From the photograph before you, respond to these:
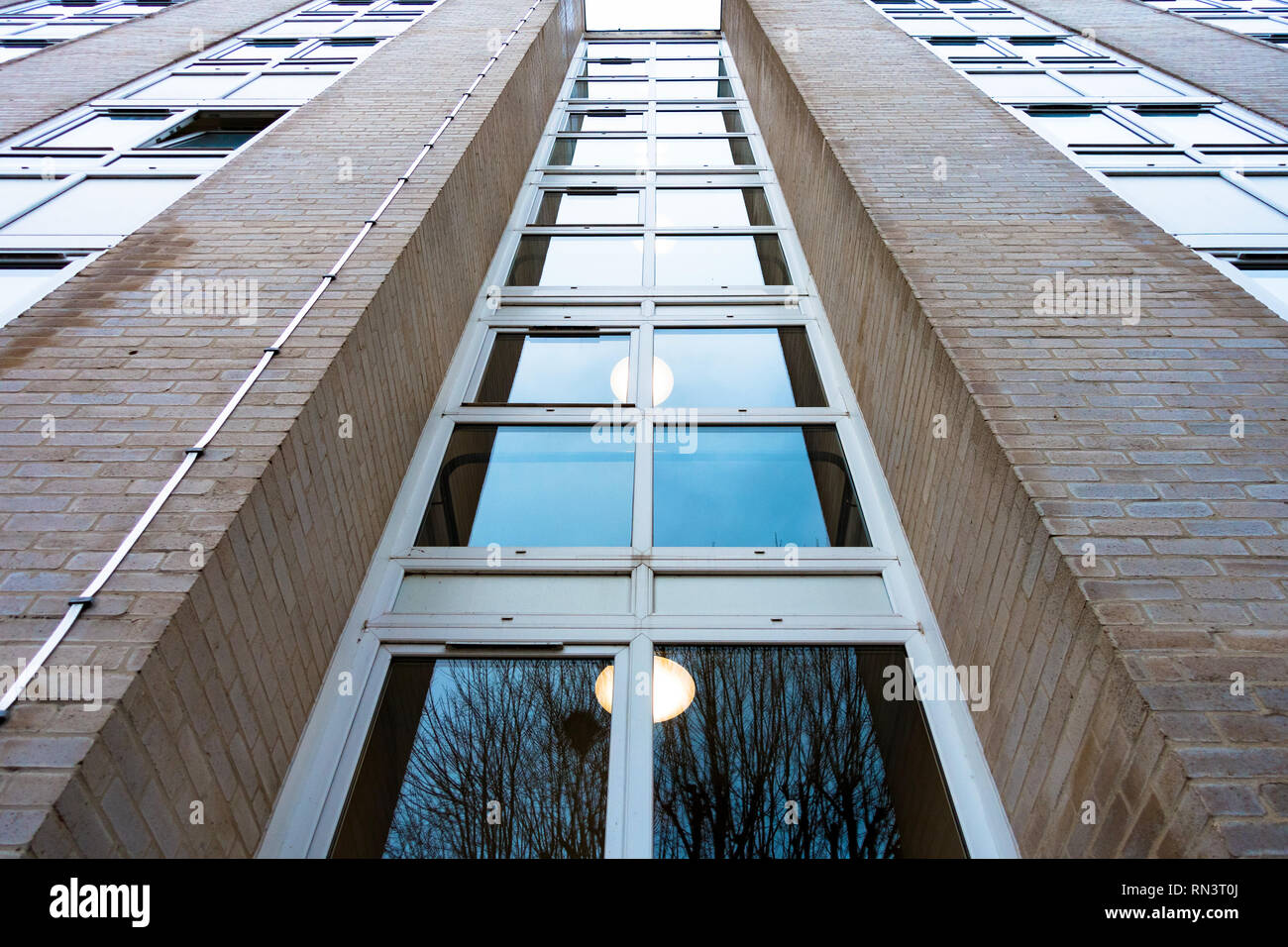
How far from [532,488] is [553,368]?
1310 millimetres

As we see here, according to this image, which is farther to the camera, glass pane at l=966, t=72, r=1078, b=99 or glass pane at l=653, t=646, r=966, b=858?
glass pane at l=966, t=72, r=1078, b=99

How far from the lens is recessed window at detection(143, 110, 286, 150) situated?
7.34 m

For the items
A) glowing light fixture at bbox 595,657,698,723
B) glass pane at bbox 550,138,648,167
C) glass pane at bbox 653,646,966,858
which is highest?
glass pane at bbox 550,138,648,167

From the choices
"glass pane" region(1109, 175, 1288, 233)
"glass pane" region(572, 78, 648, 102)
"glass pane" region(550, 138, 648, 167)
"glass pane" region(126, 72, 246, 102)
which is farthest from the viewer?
"glass pane" region(572, 78, 648, 102)

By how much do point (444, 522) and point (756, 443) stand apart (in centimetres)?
201

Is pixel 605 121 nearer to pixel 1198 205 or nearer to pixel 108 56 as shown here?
pixel 108 56

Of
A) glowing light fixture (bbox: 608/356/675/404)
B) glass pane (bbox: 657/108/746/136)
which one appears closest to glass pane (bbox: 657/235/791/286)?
glowing light fixture (bbox: 608/356/675/404)

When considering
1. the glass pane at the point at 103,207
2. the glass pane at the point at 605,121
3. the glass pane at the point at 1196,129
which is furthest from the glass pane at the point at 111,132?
the glass pane at the point at 1196,129

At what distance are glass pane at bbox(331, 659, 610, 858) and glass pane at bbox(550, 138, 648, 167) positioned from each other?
688 cm

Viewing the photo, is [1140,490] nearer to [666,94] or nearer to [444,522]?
[444,522]

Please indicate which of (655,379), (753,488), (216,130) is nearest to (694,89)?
(216,130)

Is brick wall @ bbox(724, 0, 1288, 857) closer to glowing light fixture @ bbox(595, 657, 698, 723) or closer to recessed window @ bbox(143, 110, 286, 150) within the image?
glowing light fixture @ bbox(595, 657, 698, 723)
